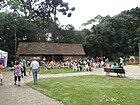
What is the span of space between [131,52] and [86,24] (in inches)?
753

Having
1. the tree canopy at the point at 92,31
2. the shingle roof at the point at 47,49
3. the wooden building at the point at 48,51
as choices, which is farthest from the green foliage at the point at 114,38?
the shingle roof at the point at 47,49

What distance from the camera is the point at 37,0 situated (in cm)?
5934

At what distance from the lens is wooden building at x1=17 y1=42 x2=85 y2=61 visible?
48.4 meters

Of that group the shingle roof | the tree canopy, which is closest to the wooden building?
the shingle roof

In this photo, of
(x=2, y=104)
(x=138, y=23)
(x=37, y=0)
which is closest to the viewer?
(x=2, y=104)

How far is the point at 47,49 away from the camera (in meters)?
49.6

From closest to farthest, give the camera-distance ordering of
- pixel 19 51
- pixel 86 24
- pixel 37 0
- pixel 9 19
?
pixel 19 51 < pixel 9 19 < pixel 37 0 < pixel 86 24

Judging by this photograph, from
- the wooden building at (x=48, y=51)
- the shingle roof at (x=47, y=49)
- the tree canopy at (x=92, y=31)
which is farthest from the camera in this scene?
the tree canopy at (x=92, y=31)

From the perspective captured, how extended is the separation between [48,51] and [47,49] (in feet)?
1.91

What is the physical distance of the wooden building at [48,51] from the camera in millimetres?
48406

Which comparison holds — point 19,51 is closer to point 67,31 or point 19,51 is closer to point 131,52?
point 67,31

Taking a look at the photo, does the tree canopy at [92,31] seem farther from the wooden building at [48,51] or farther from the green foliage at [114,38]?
the wooden building at [48,51]

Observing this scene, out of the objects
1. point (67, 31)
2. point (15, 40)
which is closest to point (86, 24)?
point (67, 31)

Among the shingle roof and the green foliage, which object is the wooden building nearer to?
the shingle roof
